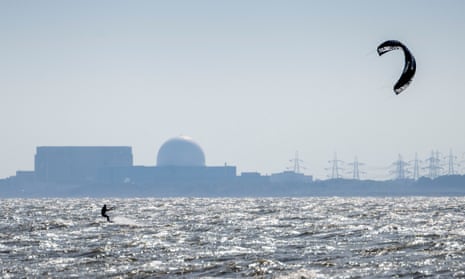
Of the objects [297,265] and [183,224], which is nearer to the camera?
[297,265]

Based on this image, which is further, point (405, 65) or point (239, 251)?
point (239, 251)

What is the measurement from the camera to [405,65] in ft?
109

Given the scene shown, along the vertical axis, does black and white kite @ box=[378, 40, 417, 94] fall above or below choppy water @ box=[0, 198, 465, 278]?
above

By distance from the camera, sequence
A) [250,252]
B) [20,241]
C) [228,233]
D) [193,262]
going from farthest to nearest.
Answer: [228,233] < [20,241] < [250,252] < [193,262]

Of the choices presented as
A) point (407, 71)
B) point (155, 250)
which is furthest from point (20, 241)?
point (407, 71)

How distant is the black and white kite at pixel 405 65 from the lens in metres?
31.4

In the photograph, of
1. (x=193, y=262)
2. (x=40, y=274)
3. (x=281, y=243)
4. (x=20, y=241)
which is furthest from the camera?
(x=20, y=241)

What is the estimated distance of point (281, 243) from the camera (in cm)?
4141

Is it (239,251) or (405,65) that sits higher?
(405,65)

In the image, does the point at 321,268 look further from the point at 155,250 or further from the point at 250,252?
the point at 155,250

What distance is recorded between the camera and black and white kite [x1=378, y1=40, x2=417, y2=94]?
3139 centimetres

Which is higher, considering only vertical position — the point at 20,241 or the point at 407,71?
the point at 407,71

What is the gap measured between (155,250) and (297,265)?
7801 millimetres

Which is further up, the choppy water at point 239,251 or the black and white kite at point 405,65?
the black and white kite at point 405,65
